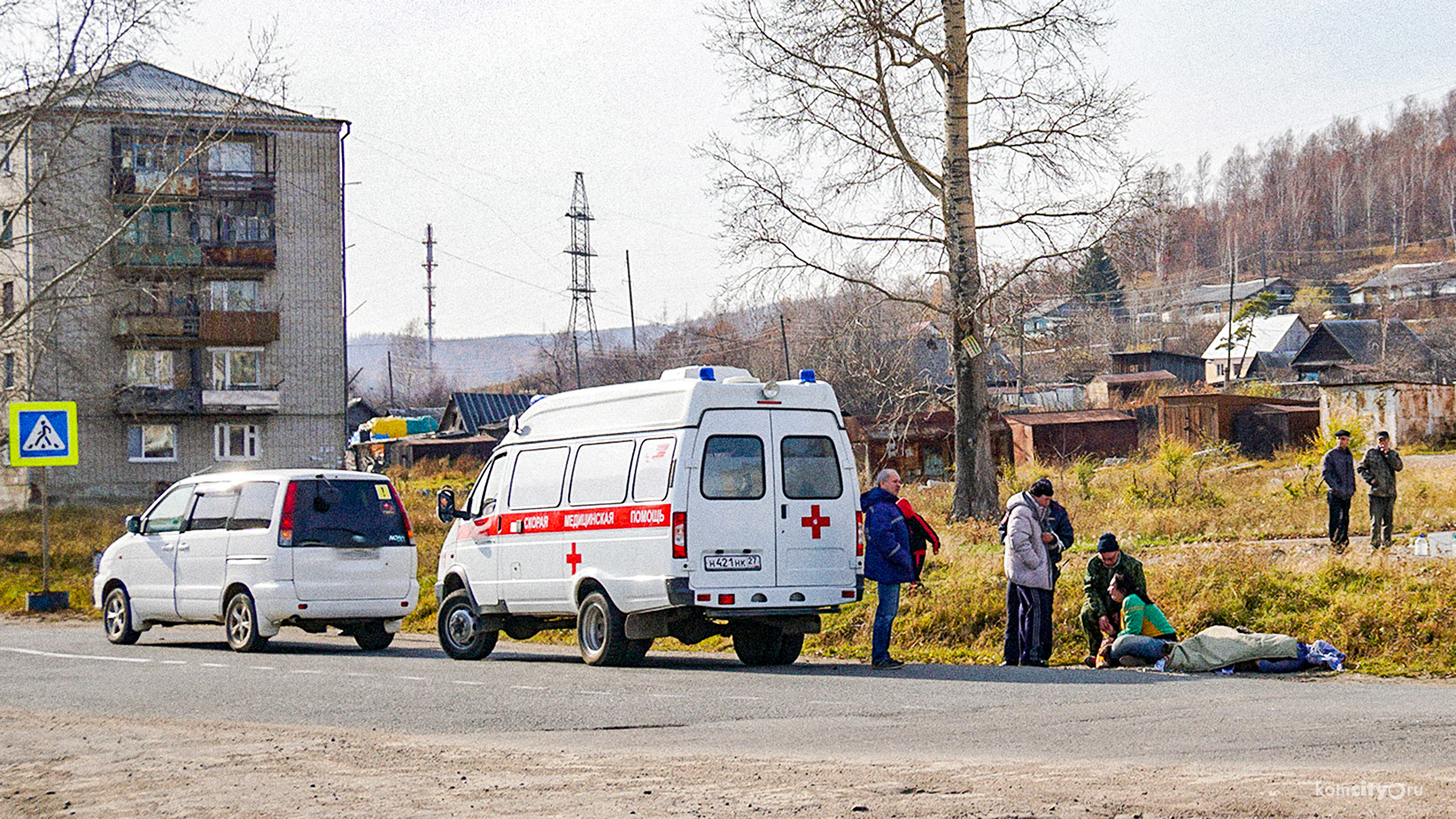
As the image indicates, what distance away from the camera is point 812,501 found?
45.2 ft

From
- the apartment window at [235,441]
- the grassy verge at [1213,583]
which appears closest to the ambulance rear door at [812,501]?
the grassy verge at [1213,583]

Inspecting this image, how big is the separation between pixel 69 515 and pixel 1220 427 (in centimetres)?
4139

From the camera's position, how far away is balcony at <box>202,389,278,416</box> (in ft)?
204


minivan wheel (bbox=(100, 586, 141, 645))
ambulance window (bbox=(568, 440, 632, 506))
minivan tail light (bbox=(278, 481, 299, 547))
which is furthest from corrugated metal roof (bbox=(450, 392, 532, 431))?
ambulance window (bbox=(568, 440, 632, 506))

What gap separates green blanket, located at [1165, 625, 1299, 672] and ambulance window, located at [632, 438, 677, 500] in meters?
4.75

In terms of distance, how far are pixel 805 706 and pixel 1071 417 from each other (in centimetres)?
5095

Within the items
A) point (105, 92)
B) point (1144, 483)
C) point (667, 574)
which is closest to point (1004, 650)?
point (667, 574)

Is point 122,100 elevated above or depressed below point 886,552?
above

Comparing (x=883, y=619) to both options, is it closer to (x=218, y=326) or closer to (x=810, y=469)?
(x=810, y=469)

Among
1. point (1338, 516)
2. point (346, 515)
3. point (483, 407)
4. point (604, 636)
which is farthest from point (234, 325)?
point (604, 636)

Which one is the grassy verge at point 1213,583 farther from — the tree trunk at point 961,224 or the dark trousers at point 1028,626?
the tree trunk at point 961,224

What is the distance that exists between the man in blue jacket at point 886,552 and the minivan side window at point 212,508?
754 centimetres

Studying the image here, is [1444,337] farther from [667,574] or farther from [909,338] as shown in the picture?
[667,574]

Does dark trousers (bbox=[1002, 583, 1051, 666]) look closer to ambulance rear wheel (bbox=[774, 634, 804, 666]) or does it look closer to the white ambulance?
the white ambulance
